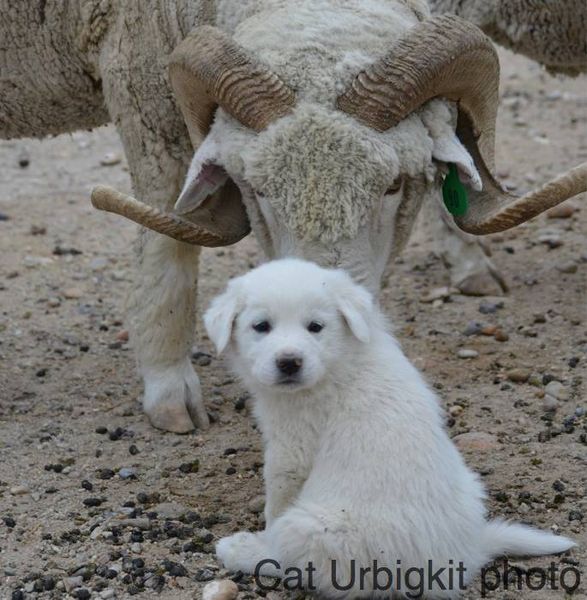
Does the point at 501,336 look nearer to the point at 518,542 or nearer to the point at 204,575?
the point at 518,542

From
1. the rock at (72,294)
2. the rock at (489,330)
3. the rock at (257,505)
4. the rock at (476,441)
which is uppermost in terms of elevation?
the rock at (257,505)

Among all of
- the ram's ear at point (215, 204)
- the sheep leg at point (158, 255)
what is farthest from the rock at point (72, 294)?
the ram's ear at point (215, 204)

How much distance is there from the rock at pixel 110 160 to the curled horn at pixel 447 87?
6502 millimetres

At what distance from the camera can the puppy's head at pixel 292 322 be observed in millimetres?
4613

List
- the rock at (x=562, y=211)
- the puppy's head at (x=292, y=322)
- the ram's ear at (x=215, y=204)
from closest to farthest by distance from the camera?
the puppy's head at (x=292, y=322) → the ram's ear at (x=215, y=204) → the rock at (x=562, y=211)

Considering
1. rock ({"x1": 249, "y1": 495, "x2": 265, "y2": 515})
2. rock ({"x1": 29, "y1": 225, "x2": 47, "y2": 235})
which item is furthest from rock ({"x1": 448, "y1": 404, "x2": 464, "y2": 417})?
rock ({"x1": 29, "y1": 225, "x2": 47, "y2": 235})

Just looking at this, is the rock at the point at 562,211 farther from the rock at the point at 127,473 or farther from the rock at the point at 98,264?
the rock at the point at 127,473

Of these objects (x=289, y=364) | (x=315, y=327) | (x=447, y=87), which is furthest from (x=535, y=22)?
(x=289, y=364)

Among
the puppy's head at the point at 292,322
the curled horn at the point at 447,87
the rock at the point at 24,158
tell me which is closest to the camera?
the puppy's head at the point at 292,322

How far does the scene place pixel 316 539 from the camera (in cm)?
449

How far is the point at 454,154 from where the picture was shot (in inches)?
222

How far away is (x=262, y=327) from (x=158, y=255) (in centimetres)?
214

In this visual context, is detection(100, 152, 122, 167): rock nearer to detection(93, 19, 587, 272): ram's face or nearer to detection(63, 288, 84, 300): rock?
detection(63, 288, 84, 300): rock

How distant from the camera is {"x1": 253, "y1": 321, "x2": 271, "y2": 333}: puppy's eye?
4.74m
